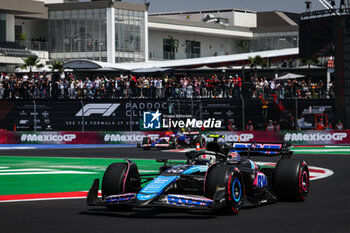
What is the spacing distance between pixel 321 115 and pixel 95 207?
1059 inches

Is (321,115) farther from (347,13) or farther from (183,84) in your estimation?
(183,84)

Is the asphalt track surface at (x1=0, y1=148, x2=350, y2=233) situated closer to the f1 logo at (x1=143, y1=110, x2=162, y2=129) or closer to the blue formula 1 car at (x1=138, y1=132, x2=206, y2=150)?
the blue formula 1 car at (x1=138, y1=132, x2=206, y2=150)

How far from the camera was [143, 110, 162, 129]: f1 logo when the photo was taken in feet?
123

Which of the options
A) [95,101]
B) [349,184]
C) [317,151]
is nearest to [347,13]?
[317,151]

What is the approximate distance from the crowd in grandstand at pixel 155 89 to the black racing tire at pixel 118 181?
26.3 m

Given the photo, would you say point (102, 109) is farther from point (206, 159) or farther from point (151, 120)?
point (206, 159)

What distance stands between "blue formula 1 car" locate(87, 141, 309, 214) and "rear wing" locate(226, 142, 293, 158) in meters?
0.02

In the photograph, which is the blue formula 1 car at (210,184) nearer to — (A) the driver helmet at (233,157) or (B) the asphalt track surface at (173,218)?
(A) the driver helmet at (233,157)

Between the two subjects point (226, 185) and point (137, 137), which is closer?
point (226, 185)

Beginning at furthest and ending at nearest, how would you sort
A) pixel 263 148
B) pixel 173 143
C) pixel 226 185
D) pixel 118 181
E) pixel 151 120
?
pixel 151 120
pixel 173 143
pixel 263 148
pixel 118 181
pixel 226 185

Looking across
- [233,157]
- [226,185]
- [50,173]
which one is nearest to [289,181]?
[233,157]

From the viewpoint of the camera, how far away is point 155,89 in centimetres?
3891

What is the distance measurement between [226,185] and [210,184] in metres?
0.25

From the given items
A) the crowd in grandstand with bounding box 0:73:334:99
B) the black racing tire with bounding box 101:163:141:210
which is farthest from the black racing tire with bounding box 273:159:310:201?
the crowd in grandstand with bounding box 0:73:334:99
